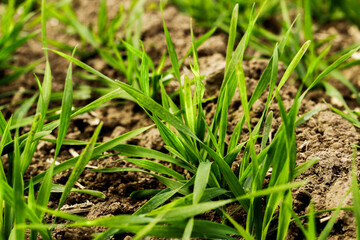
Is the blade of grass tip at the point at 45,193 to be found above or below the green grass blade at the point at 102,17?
below

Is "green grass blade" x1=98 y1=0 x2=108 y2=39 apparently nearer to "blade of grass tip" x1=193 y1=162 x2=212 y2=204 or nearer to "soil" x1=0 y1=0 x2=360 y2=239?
"soil" x1=0 y1=0 x2=360 y2=239

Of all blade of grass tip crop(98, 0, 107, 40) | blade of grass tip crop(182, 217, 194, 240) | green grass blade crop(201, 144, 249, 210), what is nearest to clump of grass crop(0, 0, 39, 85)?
blade of grass tip crop(98, 0, 107, 40)

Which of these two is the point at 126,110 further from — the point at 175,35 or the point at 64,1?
the point at 64,1

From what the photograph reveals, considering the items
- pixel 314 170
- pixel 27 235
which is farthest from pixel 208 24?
pixel 27 235

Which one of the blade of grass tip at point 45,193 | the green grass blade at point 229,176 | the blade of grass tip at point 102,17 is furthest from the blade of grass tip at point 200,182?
the blade of grass tip at point 102,17

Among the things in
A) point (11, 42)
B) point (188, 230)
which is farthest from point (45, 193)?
point (11, 42)

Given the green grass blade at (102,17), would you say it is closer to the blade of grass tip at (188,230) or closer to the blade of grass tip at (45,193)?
the blade of grass tip at (45,193)

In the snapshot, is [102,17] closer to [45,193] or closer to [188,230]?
[45,193]

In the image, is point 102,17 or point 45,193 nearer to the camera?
point 45,193
